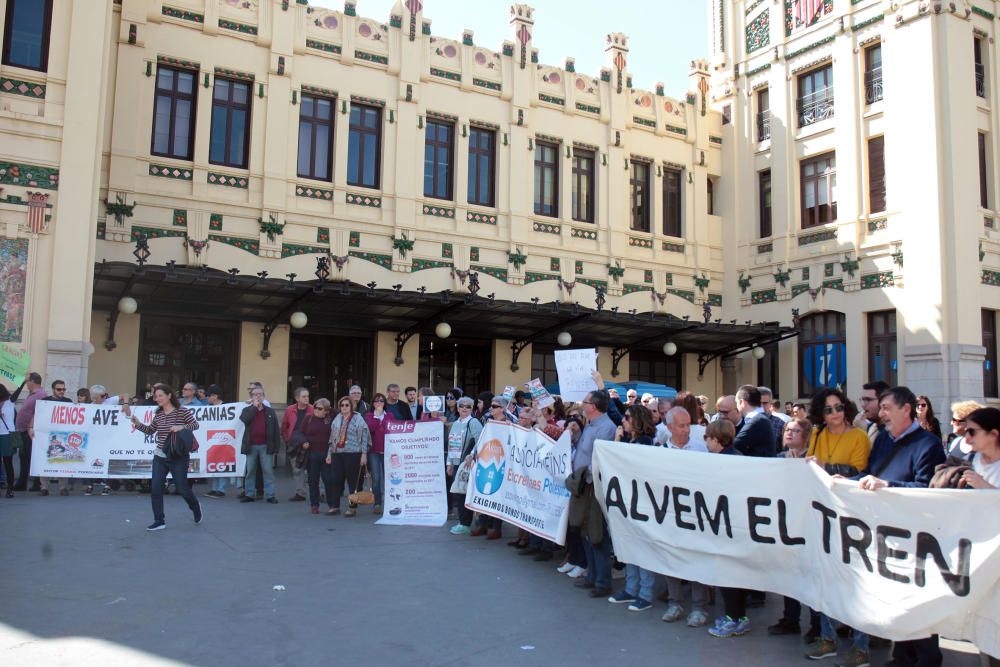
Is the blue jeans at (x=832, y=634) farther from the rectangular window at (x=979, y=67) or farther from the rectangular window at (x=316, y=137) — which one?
the rectangular window at (x=979, y=67)

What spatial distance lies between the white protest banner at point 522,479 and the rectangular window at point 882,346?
1454 centimetres

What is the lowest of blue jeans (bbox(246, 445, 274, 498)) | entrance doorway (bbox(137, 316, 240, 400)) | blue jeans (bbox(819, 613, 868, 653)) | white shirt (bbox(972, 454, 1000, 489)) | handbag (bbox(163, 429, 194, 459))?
blue jeans (bbox(819, 613, 868, 653))

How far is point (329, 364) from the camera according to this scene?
20625 millimetres

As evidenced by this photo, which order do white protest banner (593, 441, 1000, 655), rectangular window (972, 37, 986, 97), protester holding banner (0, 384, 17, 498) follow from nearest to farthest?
1. white protest banner (593, 441, 1000, 655)
2. protester holding banner (0, 384, 17, 498)
3. rectangular window (972, 37, 986, 97)

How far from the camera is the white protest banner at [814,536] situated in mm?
5301

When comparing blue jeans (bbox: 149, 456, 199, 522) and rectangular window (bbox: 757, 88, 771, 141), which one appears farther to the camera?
rectangular window (bbox: 757, 88, 771, 141)

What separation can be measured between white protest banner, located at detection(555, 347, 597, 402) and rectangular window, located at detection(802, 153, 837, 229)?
15.8 meters

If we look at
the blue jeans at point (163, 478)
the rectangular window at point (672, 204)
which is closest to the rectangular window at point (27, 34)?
the blue jeans at point (163, 478)

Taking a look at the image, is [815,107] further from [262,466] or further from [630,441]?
[630,441]

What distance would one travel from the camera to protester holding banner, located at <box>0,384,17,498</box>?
13.0m

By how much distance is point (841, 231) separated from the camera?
22.6 meters

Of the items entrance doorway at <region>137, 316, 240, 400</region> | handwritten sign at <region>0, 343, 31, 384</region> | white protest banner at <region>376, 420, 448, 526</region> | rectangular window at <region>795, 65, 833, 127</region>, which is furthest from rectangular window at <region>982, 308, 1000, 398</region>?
handwritten sign at <region>0, 343, 31, 384</region>

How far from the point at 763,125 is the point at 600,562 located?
20.4 m

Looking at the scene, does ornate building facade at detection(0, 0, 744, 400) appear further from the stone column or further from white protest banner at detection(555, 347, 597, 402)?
white protest banner at detection(555, 347, 597, 402)
